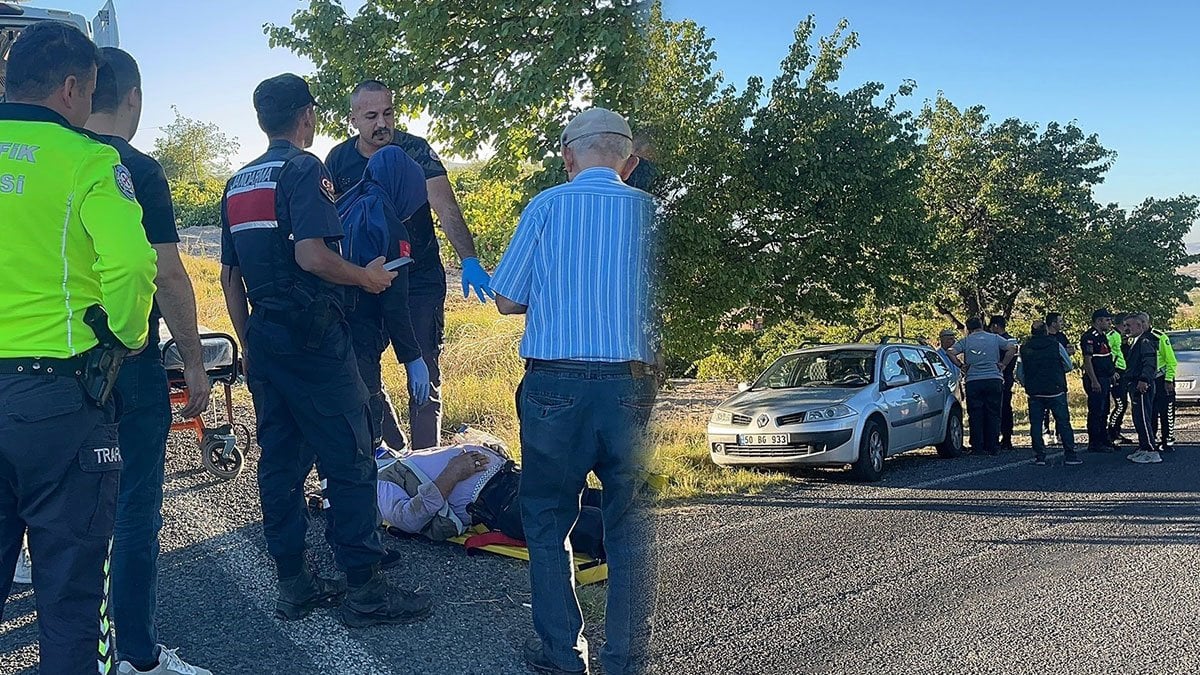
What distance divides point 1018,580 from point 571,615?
2325mm

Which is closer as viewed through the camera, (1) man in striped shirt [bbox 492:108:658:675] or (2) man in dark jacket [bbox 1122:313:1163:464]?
(1) man in striped shirt [bbox 492:108:658:675]

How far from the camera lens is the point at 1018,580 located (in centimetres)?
393

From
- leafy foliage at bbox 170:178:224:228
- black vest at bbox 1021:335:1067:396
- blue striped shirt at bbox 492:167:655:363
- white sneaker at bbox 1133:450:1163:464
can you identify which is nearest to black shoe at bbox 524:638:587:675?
blue striped shirt at bbox 492:167:655:363

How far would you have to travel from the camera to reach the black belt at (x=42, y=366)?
2.07m

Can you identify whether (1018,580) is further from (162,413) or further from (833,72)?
(833,72)

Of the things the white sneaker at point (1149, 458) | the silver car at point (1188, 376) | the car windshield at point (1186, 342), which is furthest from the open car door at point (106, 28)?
the car windshield at point (1186, 342)

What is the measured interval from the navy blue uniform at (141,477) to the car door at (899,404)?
19.3 ft

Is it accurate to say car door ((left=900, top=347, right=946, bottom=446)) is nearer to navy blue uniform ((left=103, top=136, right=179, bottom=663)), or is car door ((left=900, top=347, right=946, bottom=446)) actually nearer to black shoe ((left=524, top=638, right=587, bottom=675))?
black shoe ((left=524, top=638, right=587, bottom=675))

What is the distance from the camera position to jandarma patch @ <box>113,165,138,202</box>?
2186 mm

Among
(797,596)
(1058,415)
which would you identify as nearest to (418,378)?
(797,596)

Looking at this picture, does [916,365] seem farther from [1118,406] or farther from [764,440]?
[764,440]

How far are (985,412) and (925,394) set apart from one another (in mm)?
1321

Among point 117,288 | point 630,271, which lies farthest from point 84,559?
point 630,271

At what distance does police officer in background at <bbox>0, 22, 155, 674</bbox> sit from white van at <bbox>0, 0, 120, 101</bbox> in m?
3.68
